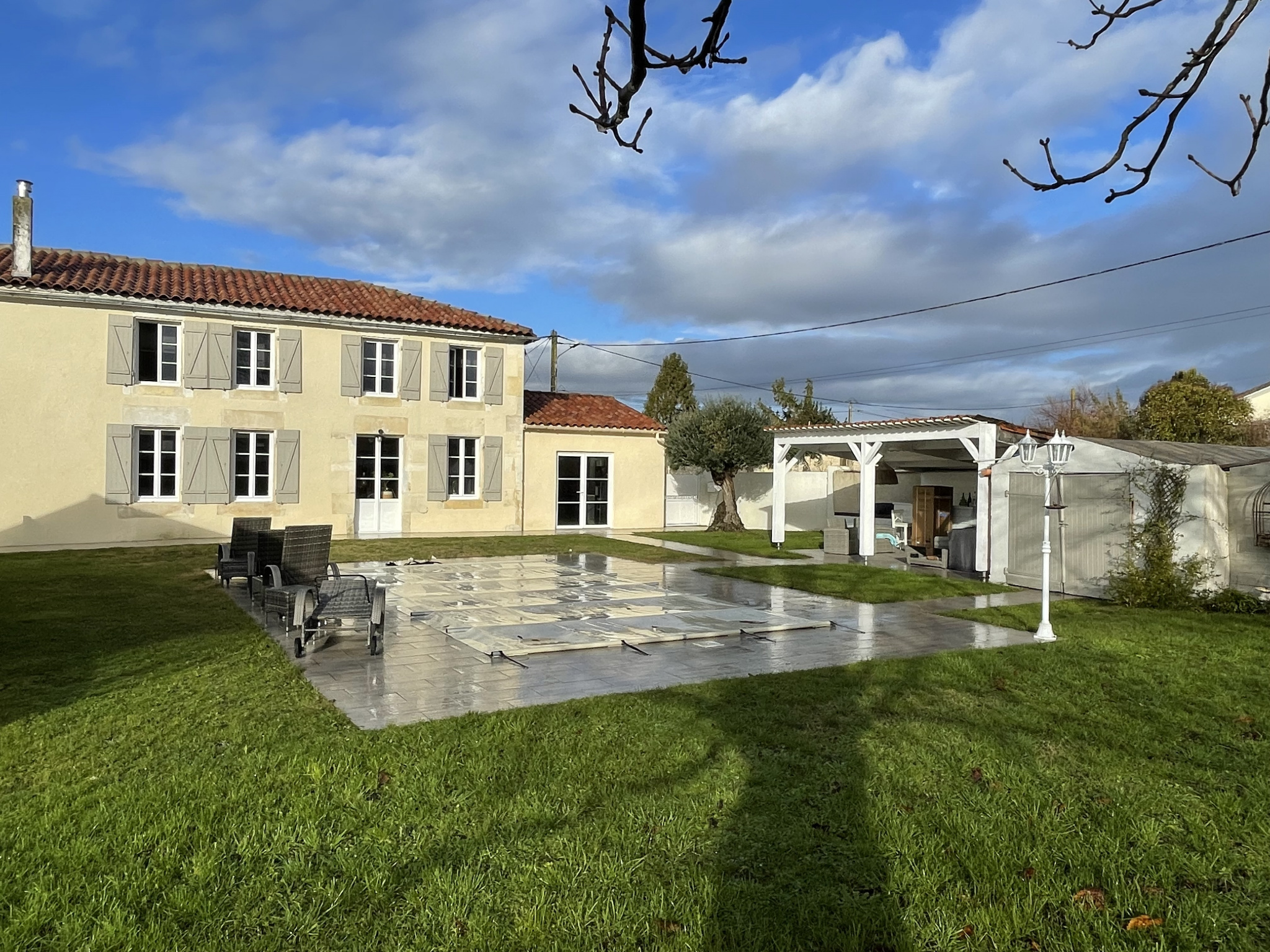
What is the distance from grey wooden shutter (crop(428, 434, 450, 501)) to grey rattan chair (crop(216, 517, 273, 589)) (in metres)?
9.01

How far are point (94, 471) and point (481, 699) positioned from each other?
1529 cm

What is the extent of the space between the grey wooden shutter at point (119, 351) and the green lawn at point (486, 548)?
5.58 meters

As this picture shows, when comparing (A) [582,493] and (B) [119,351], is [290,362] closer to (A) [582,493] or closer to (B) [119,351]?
(B) [119,351]

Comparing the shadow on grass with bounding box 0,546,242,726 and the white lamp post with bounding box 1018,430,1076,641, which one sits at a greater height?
the white lamp post with bounding box 1018,430,1076,641

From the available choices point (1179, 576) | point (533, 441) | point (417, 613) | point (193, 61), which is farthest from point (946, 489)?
point (193, 61)

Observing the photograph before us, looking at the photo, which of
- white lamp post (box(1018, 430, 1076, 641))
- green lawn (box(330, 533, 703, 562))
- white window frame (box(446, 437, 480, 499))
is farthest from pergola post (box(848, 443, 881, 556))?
white window frame (box(446, 437, 480, 499))

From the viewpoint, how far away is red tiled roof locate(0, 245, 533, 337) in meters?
17.7

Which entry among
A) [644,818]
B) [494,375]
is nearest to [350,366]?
[494,375]

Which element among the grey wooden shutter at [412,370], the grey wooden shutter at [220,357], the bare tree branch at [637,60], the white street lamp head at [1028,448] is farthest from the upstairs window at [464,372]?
the bare tree branch at [637,60]

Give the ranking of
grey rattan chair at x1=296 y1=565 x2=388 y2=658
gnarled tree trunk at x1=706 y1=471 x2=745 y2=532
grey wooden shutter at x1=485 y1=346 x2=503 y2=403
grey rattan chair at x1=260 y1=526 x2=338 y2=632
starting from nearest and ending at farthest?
grey rattan chair at x1=296 y1=565 x2=388 y2=658
grey rattan chair at x1=260 y1=526 x2=338 y2=632
grey wooden shutter at x1=485 y1=346 x2=503 y2=403
gnarled tree trunk at x1=706 y1=471 x2=745 y2=532

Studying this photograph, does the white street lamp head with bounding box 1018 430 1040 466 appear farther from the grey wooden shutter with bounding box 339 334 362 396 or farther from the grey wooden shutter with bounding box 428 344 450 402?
the grey wooden shutter with bounding box 339 334 362 396

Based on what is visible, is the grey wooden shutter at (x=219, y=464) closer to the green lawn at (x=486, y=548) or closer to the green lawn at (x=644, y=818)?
the green lawn at (x=486, y=548)

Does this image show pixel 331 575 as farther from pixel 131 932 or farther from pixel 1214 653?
pixel 1214 653

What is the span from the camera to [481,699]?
609cm
